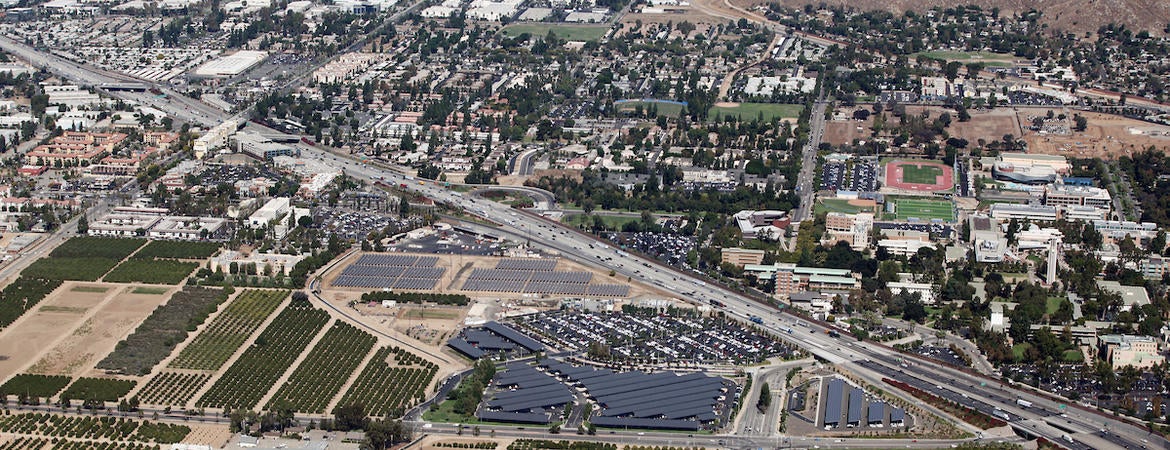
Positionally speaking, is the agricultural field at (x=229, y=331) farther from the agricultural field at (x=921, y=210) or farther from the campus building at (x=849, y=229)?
the agricultural field at (x=921, y=210)

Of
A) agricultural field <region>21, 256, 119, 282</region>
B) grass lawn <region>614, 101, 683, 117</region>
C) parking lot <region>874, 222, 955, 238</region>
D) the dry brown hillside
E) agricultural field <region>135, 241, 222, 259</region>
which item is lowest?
the dry brown hillside

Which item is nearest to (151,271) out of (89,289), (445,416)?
(89,289)

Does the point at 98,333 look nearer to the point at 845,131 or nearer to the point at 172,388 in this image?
the point at 172,388

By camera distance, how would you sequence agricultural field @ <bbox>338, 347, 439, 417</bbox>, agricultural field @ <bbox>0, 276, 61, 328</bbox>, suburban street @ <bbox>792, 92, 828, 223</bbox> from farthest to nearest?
suburban street @ <bbox>792, 92, 828, 223</bbox>
agricultural field @ <bbox>0, 276, 61, 328</bbox>
agricultural field @ <bbox>338, 347, 439, 417</bbox>

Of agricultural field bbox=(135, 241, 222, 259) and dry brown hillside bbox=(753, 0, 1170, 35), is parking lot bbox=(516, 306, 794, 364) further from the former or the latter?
dry brown hillside bbox=(753, 0, 1170, 35)

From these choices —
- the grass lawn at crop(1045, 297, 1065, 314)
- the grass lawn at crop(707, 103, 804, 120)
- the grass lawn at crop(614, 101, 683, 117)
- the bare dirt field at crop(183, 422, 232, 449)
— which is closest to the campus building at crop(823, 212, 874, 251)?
the grass lawn at crop(1045, 297, 1065, 314)

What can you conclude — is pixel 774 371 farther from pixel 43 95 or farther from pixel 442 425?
pixel 43 95

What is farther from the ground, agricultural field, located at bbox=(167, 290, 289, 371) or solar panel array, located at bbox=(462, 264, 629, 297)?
agricultural field, located at bbox=(167, 290, 289, 371)
